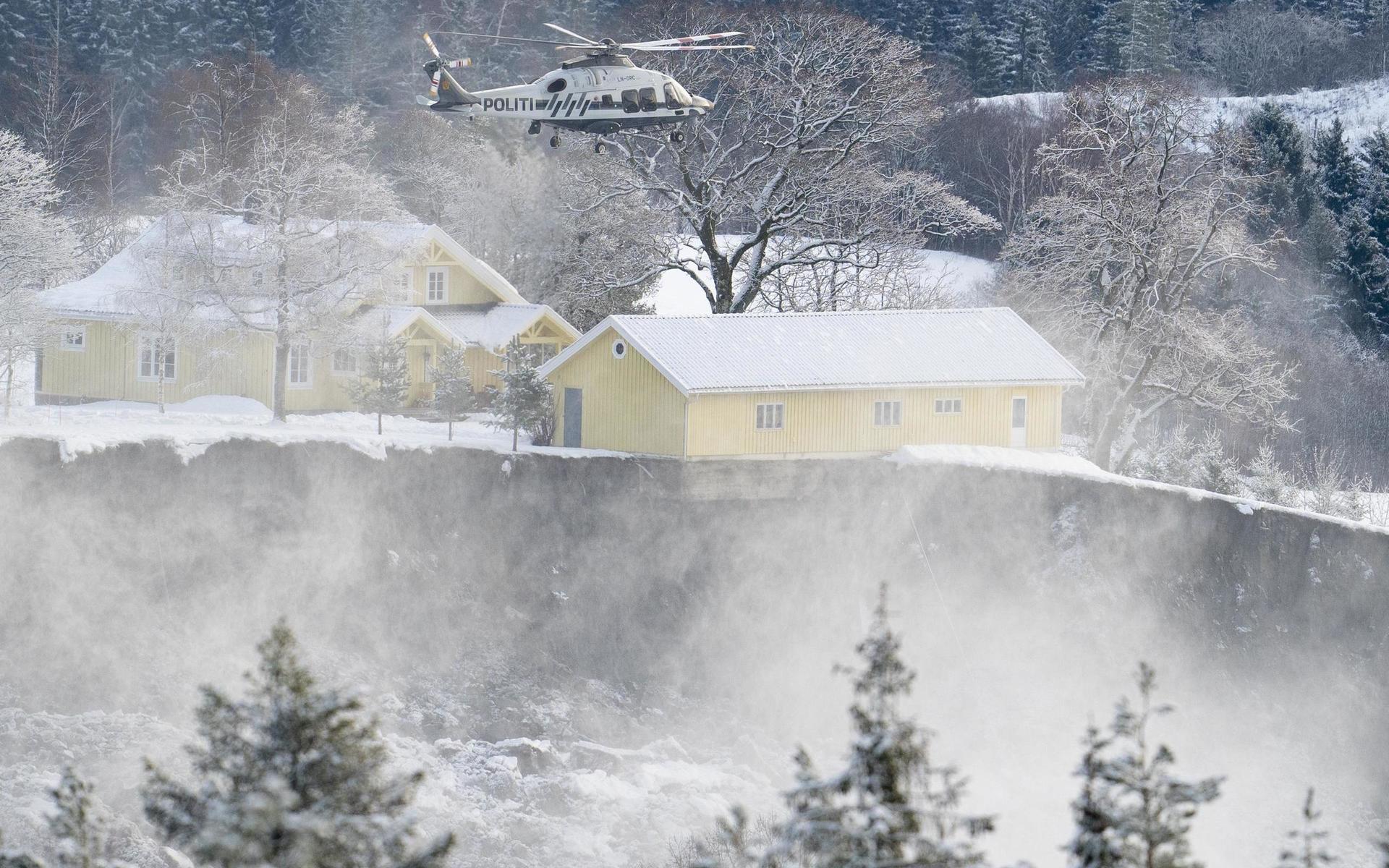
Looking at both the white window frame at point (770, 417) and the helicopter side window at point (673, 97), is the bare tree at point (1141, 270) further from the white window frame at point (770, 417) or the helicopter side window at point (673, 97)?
the helicopter side window at point (673, 97)

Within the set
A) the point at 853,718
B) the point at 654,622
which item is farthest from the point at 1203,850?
the point at 853,718

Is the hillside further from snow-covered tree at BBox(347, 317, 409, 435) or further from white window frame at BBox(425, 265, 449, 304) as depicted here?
white window frame at BBox(425, 265, 449, 304)

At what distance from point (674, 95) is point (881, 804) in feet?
90.1

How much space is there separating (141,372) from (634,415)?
1343 cm

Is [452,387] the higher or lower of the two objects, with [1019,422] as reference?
higher

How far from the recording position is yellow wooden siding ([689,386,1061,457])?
39.2 metres

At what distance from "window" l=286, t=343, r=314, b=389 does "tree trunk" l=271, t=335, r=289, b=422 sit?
1.32 meters

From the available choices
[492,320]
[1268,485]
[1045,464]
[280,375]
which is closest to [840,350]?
[1045,464]

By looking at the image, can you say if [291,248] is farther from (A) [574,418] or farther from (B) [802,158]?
(B) [802,158]

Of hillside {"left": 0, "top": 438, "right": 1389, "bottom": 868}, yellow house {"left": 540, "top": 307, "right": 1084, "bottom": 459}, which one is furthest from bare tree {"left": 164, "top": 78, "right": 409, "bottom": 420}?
hillside {"left": 0, "top": 438, "right": 1389, "bottom": 868}

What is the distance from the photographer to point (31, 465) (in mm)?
34688

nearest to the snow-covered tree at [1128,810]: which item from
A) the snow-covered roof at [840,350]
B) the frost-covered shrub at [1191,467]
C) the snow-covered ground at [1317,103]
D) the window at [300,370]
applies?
the snow-covered roof at [840,350]

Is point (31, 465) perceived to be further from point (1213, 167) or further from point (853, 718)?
point (1213, 167)

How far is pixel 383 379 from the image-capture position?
137 ft
